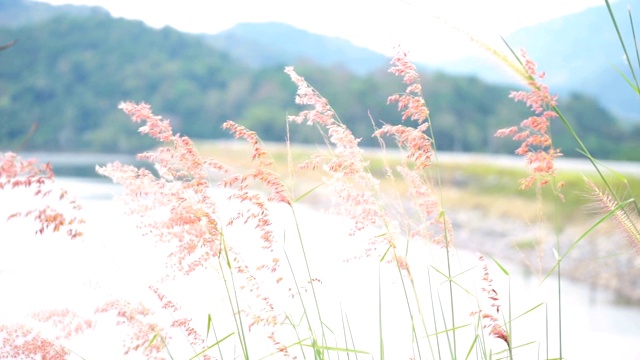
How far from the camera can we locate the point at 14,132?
51250mm

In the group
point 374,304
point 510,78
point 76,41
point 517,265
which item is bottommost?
point 517,265

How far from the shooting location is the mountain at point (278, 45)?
71.2m

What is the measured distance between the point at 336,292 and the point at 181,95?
190 ft

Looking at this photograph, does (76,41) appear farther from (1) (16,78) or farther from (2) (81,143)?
(2) (81,143)

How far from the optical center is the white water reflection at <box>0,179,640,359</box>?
226 cm

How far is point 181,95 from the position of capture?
5950 cm

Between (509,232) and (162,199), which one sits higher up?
(162,199)

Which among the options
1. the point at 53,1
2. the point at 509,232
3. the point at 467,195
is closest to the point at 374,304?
the point at 509,232

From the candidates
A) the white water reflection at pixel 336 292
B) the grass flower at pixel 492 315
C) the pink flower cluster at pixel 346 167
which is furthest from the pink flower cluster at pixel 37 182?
the grass flower at pixel 492 315

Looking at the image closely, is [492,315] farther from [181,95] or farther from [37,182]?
[181,95]

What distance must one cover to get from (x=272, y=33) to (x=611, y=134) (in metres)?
45.2

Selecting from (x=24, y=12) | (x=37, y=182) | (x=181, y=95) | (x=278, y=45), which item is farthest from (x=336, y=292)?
(x=278, y=45)

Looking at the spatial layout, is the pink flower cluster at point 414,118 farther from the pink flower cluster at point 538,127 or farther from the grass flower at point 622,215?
the grass flower at point 622,215

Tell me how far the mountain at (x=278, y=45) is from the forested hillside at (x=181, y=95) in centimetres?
793
